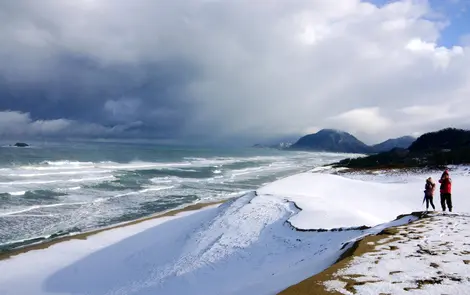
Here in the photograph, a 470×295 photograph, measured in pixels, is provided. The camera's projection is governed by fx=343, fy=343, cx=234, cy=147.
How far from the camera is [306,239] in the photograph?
1293cm

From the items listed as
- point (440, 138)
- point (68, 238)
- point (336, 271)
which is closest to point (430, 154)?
point (440, 138)

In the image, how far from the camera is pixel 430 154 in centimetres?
5141

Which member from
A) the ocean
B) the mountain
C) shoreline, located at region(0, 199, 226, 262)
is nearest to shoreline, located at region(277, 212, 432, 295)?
shoreline, located at region(0, 199, 226, 262)

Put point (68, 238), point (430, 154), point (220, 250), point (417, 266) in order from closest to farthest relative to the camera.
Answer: point (417, 266)
point (220, 250)
point (68, 238)
point (430, 154)

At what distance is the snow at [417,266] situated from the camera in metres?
5.46

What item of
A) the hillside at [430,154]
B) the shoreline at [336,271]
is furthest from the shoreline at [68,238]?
the hillside at [430,154]

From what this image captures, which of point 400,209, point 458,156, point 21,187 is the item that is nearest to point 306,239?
point 400,209

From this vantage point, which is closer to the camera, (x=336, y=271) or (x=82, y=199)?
(x=336, y=271)

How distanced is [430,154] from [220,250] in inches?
1886

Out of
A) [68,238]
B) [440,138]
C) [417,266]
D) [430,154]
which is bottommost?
[68,238]

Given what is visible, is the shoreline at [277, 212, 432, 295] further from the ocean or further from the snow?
the ocean

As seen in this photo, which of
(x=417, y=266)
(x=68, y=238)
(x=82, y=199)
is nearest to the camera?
(x=417, y=266)

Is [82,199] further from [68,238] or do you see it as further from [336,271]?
[336,271]

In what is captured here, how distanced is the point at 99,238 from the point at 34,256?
12.0 ft
